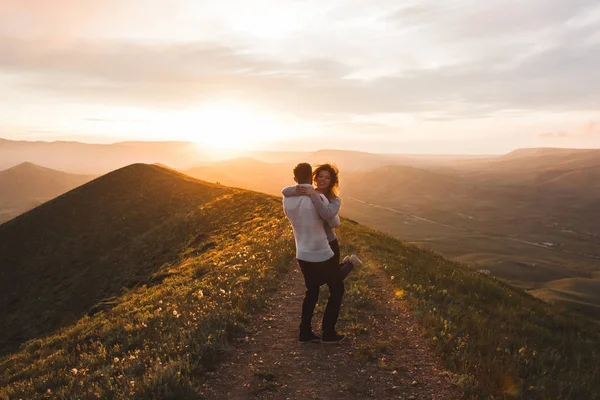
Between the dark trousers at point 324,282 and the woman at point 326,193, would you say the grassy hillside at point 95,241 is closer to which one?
the dark trousers at point 324,282

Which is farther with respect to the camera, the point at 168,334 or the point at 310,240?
the point at 168,334

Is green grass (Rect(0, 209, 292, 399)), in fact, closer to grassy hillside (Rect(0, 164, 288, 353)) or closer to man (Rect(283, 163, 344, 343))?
man (Rect(283, 163, 344, 343))

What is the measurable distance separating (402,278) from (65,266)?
35.5 m

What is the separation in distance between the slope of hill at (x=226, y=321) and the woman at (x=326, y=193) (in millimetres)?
2804

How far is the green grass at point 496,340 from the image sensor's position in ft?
25.6

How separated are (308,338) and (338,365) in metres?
1.05

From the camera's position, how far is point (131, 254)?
34.1 meters

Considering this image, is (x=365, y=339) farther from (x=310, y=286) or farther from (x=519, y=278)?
(x=519, y=278)

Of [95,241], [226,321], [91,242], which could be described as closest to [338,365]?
[226,321]

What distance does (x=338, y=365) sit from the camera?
7805 millimetres

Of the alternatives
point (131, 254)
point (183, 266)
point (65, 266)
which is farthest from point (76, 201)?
point (183, 266)

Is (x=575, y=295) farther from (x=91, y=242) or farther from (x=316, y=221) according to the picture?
(x=316, y=221)

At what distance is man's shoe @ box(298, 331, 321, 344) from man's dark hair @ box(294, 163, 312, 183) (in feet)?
12.1

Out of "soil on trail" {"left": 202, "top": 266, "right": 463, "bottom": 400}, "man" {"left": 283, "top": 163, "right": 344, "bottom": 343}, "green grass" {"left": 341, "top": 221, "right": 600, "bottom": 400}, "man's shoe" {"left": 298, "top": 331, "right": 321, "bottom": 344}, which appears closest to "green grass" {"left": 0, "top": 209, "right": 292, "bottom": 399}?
"soil on trail" {"left": 202, "top": 266, "right": 463, "bottom": 400}
